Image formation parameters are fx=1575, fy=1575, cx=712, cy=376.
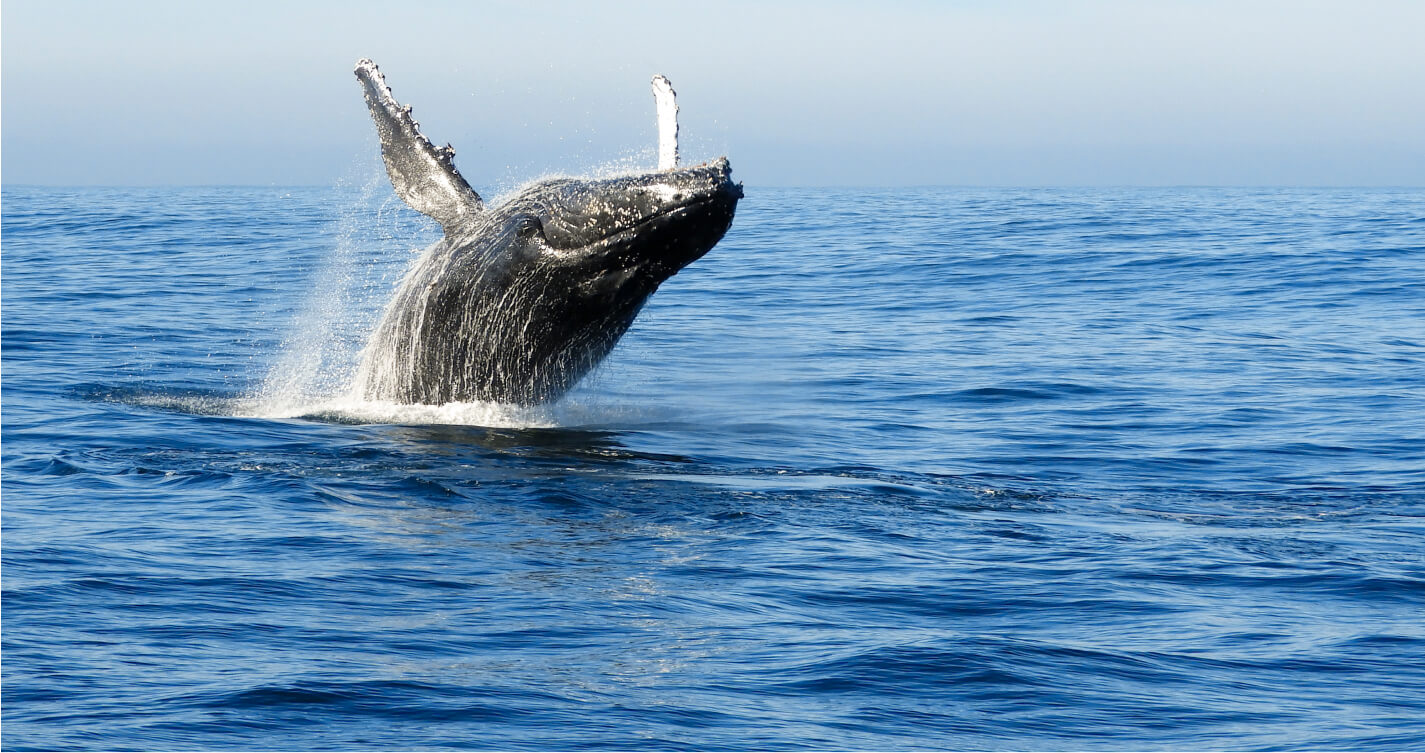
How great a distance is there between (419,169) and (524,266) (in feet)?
6.06

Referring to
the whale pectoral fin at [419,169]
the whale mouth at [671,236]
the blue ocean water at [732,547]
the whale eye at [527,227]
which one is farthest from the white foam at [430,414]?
the whale mouth at [671,236]

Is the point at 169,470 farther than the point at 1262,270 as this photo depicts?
No

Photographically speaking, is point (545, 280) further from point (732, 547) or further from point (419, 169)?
point (732, 547)

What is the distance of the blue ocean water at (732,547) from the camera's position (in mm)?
6734

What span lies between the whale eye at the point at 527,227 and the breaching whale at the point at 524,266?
0.4 inches

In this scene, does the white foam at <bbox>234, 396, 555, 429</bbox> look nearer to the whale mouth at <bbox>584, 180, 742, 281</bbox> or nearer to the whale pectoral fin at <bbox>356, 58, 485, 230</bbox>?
the whale pectoral fin at <bbox>356, 58, 485, 230</bbox>

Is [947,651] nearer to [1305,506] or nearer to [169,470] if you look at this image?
[1305,506]

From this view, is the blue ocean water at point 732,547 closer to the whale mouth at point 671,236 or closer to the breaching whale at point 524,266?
the breaching whale at point 524,266

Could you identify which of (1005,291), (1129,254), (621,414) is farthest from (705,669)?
(1129,254)

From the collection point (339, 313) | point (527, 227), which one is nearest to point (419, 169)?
point (527, 227)

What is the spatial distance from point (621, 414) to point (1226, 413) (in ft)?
19.3

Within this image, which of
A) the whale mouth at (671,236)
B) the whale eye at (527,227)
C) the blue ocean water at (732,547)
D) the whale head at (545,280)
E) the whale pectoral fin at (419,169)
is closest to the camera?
the blue ocean water at (732,547)

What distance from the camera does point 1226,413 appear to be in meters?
15.4

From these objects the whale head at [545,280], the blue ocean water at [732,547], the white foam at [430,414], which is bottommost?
the blue ocean water at [732,547]
